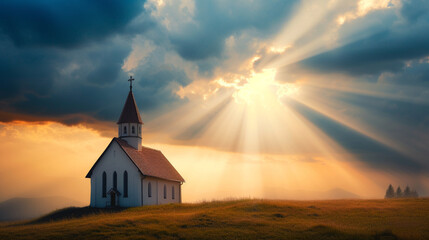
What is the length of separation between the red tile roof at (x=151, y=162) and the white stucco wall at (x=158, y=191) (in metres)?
0.87

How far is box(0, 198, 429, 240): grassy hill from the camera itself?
3173 cm

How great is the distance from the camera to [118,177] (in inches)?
2291

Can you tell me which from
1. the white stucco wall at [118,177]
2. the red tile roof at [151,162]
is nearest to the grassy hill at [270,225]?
the white stucco wall at [118,177]

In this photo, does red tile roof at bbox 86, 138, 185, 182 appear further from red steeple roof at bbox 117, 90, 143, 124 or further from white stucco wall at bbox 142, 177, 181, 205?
red steeple roof at bbox 117, 90, 143, 124

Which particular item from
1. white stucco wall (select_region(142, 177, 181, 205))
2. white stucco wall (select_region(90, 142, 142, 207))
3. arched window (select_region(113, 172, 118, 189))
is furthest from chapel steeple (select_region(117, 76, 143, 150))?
arched window (select_region(113, 172, 118, 189))

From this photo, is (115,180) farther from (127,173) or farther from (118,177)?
(127,173)

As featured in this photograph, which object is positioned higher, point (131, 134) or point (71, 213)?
point (131, 134)

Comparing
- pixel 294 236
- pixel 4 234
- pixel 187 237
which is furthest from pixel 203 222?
pixel 4 234

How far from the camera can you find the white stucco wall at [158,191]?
58.7 metres

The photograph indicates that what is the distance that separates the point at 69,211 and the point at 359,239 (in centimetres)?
3795

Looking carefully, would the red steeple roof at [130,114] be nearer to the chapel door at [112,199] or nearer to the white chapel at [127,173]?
the white chapel at [127,173]

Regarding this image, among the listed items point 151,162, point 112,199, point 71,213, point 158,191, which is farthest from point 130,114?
point 71,213

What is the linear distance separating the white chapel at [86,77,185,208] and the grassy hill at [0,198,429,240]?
17.5 meters

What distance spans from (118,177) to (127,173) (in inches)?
55.7
